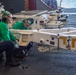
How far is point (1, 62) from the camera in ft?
18.3

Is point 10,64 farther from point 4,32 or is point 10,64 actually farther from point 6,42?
point 4,32

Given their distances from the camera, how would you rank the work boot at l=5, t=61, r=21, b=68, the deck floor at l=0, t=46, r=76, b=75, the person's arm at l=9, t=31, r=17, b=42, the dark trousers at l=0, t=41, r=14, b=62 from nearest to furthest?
1. the deck floor at l=0, t=46, r=76, b=75
2. the dark trousers at l=0, t=41, r=14, b=62
3. the work boot at l=5, t=61, r=21, b=68
4. the person's arm at l=9, t=31, r=17, b=42

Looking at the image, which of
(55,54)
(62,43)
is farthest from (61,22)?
(62,43)

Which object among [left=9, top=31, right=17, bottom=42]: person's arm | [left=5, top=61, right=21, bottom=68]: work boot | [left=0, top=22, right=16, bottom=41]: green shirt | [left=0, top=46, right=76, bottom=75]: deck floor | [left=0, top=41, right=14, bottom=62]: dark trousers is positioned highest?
[left=0, top=22, right=16, bottom=41]: green shirt

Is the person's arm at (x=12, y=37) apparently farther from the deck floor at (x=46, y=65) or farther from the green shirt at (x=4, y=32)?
the deck floor at (x=46, y=65)

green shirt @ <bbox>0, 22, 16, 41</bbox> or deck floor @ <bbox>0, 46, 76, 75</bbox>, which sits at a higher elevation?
green shirt @ <bbox>0, 22, 16, 41</bbox>

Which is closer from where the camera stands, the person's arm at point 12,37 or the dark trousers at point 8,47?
the dark trousers at point 8,47

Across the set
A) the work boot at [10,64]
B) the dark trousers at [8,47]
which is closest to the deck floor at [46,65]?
the work boot at [10,64]

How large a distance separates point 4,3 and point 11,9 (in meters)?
0.36

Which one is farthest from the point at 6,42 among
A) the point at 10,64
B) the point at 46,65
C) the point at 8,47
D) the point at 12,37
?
the point at 46,65

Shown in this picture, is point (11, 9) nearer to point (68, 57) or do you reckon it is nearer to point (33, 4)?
point (33, 4)

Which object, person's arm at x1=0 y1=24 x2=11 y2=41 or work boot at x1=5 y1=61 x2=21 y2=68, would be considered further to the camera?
work boot at x1=5 y1=61 x2=21 y2=68

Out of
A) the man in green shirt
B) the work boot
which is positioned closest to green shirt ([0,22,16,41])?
the man in green shirt

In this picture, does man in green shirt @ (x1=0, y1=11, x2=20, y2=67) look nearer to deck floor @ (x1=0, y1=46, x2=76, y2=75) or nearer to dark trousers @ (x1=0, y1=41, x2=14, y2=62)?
dark trousers @ (x1=0, y1=41, x2=14, y2=62)
